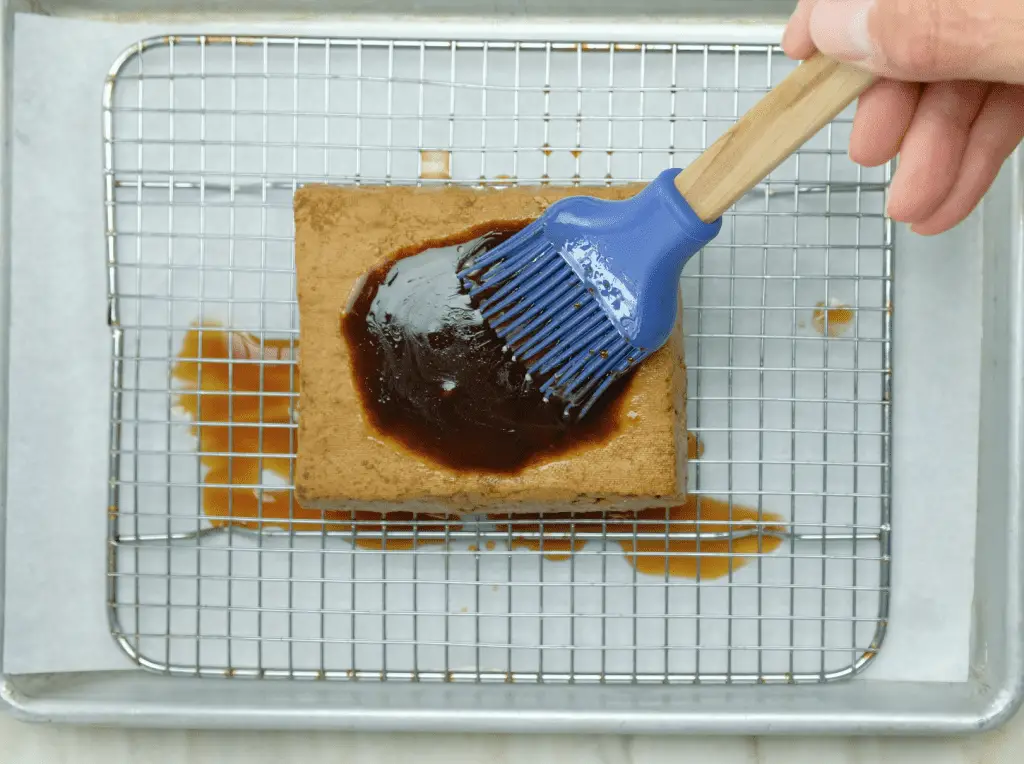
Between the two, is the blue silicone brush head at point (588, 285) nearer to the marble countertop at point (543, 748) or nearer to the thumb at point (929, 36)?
the thumb at point (929, 36)

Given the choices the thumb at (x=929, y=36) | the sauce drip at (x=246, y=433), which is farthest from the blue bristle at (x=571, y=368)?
the thumb at (x=929, y=36)

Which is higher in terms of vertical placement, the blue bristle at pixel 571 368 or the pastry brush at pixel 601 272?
the pastry brush at pixel 601 272

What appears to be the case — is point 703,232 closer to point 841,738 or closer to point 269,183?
point 269,183

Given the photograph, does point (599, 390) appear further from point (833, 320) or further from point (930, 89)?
point (930, 89)

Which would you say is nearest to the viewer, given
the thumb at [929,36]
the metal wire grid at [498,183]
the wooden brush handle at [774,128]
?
the thumb at [929,36]

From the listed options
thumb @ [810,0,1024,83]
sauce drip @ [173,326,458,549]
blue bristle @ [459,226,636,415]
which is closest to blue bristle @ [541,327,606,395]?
blue bristle @ [459,226,636,415]

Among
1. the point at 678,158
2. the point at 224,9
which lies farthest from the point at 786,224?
the point at 224,9
